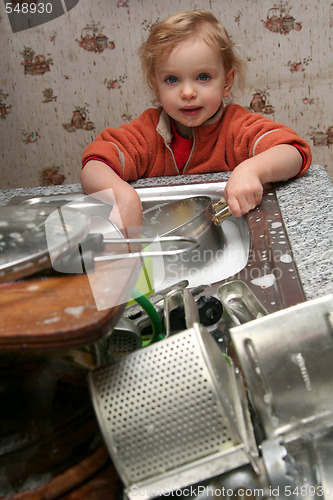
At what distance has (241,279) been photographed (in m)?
0.58

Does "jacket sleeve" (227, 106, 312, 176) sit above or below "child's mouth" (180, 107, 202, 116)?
below

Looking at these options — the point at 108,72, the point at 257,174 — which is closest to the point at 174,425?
the point at 257,174

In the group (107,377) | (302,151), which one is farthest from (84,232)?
(302,151)

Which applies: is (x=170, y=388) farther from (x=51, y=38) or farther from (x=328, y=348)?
(x=51, y=38)

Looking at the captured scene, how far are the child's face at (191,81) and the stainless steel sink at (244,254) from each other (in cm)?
18

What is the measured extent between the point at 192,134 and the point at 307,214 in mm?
441

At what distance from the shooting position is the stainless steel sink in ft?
1.75

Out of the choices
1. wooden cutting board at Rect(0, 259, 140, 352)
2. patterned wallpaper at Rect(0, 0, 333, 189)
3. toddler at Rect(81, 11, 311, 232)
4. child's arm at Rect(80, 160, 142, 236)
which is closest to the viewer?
wooden cutting board at Rect(0, 259, 140, 352)

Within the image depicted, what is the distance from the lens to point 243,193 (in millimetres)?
759

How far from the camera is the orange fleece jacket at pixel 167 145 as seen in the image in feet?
3.17

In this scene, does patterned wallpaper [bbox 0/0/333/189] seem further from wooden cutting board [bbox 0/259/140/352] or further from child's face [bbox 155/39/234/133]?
wooden cutting board [bbox 0/259/140/352]

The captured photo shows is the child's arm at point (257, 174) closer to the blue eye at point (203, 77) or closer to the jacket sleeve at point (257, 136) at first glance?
the jacket sleeve at point (257, 136)
